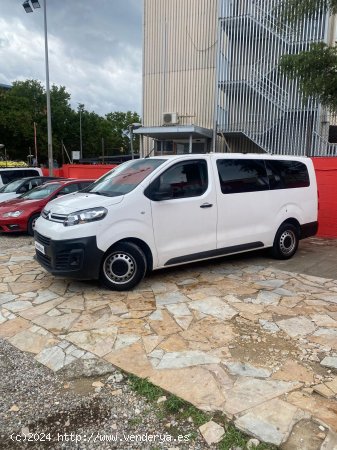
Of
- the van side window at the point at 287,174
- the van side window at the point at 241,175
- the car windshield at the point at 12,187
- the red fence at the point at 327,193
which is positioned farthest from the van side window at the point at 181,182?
the car windshield at the point at 12,187

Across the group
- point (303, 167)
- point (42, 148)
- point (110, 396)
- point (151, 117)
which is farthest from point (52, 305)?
point (42, 148)

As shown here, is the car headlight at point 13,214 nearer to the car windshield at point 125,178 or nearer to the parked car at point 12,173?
the car windshield at point 125,178

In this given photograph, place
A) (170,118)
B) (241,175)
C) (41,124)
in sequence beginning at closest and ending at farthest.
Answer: (241,175), (170,118), (41,124)

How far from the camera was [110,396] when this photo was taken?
9.77ft

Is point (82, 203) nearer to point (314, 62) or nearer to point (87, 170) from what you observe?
point (314, 62)

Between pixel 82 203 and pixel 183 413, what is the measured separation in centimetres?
314

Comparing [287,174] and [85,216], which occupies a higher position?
[287,174]

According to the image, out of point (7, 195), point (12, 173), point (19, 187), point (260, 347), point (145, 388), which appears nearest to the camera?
point (145, 388)

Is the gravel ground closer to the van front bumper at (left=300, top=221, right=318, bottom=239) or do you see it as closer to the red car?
the van front bumper at (left=300, top=221, right=318, bottom=239)

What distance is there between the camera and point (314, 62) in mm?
7379

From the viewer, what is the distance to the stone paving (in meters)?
2.90

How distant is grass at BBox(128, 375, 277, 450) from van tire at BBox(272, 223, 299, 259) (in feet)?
14.3

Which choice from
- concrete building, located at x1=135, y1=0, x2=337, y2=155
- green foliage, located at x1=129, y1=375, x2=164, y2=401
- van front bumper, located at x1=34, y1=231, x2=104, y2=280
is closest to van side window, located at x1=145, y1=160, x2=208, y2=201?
van front bumper, located at x1=34, y1=231, x2=104, y2=280

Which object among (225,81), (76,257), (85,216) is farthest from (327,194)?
(225,81)
